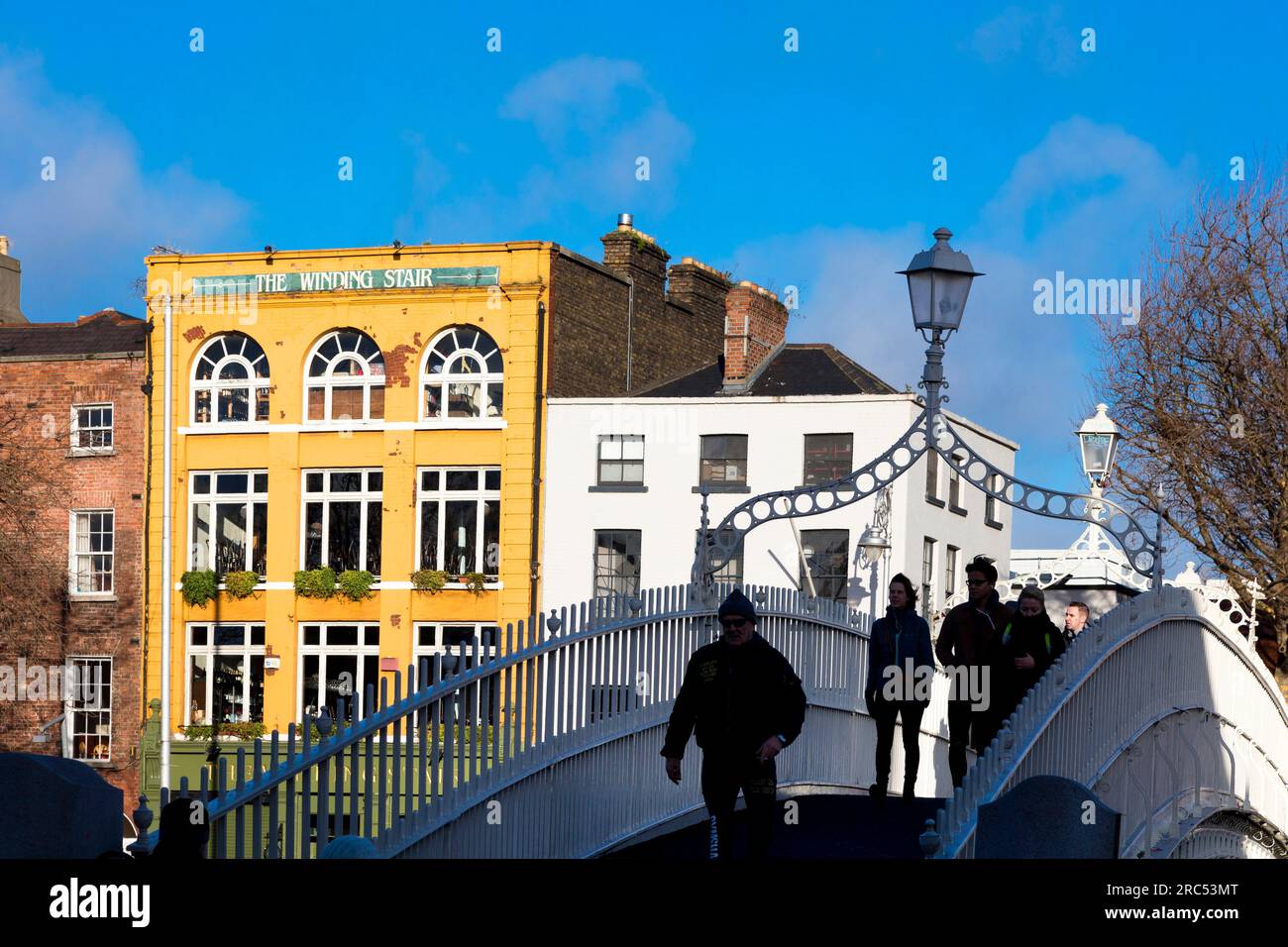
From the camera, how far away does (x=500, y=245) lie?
4581 cm

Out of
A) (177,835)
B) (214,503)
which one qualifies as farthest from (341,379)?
(177,835)

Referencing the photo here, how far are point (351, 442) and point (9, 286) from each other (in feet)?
38.2

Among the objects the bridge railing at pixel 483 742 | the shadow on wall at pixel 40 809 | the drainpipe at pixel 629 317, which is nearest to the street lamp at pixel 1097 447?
the bridge railing at pixel 483 742

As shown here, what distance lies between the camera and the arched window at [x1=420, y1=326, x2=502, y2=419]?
4597 cm

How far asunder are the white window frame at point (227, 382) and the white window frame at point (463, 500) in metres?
4.48

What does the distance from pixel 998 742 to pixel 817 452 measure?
30.4 m

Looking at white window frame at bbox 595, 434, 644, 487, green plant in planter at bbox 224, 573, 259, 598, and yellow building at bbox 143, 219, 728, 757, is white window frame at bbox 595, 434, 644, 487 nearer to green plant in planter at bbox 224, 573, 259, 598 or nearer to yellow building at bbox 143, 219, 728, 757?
yellow building at bbox 143, 219, 728, 757

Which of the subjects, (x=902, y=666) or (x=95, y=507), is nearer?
(x=902, y=666)

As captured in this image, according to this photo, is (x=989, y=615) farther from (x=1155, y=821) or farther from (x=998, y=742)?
(x=1155, y=821)

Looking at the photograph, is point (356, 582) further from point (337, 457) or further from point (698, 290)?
point (698, 290)

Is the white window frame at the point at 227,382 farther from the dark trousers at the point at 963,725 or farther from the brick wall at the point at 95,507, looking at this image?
the dark trousers at the point at 963,725

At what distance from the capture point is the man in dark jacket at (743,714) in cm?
1206

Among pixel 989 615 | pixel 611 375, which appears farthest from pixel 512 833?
pixel 611 375

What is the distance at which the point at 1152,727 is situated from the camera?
76.5 feet
